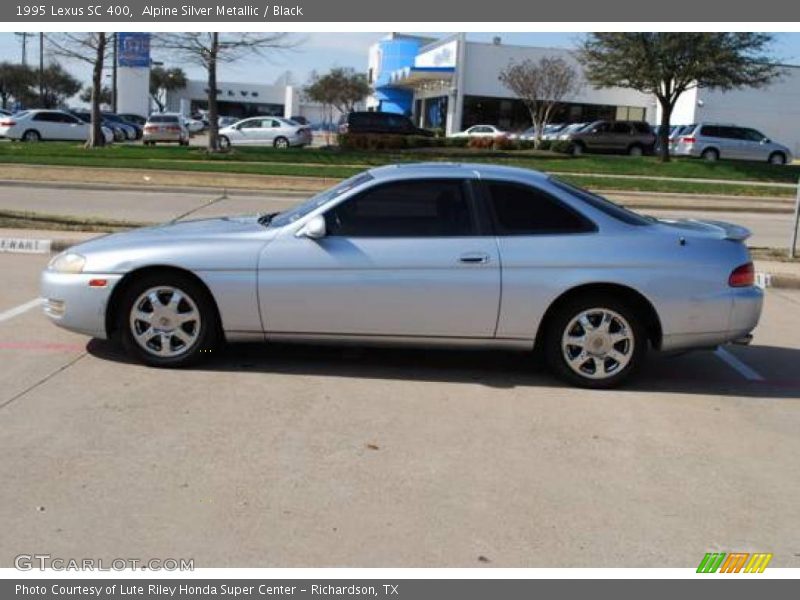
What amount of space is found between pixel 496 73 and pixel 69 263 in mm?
51265

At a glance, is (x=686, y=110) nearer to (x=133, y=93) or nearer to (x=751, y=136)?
(x=751, y=136)

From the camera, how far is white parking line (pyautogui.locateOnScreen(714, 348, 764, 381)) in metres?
6.62

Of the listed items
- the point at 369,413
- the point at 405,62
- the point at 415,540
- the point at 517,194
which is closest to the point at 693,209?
the point at 517,194

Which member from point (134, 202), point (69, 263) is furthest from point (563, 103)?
point (69, 263)

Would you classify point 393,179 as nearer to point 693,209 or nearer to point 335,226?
point 335,226

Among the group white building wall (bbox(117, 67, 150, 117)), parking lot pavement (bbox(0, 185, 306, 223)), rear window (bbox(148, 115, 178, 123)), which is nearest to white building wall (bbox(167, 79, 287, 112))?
white building wall (bbox(117, 67, 150, 117))

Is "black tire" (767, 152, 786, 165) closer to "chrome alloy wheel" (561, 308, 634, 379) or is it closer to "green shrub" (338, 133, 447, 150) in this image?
"green shrub" (338, 133, 447, 150)

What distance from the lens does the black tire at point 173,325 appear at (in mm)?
6000

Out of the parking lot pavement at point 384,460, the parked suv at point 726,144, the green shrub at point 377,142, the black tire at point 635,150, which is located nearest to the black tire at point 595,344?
the parking lot pavement at point 384,460

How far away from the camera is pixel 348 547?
3.67 metres

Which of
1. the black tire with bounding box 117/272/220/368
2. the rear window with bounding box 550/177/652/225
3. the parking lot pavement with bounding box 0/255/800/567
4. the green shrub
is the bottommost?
the parking lot pavement with bounding box 0/255/800/567

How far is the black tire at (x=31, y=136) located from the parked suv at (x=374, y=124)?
12345 millimetres

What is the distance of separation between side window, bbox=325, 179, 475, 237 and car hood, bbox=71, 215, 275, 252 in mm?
540

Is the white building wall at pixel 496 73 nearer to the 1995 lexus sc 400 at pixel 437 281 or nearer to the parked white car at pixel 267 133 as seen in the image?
the parked white car at pixel 267 133
